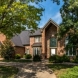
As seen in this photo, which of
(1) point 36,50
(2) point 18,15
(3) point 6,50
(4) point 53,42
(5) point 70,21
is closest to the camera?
(2) point 18,15

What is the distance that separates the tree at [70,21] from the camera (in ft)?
89.9

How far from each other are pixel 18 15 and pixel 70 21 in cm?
807

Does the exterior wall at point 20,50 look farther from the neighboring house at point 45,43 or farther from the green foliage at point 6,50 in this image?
the green foliage at point 6,50

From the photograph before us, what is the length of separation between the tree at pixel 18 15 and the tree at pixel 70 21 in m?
3.74

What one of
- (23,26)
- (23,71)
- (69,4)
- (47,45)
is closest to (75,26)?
(69,4)

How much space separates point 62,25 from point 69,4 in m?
3.08

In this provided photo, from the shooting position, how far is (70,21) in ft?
91.5

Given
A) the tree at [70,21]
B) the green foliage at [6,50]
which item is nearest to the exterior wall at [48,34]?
the green foliage at [6,50]

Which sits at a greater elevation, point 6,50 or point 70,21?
point 70,21

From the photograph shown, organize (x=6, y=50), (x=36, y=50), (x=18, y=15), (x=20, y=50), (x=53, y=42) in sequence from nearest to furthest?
(x=18, y=15)
(x=53, y=42)
(x=6, y=50)
(x=36, y=50)
(x=20, y=50)

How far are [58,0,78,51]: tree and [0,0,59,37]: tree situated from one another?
12.3 feet

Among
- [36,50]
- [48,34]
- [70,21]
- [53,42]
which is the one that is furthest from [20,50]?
[70,21]

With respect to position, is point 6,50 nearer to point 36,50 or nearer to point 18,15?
point 36,50

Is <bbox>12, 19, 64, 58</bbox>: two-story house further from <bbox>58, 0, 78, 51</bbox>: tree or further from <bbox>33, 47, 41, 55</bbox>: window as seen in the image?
<bbox>58, 0, 78, 51</bbox>: tree
